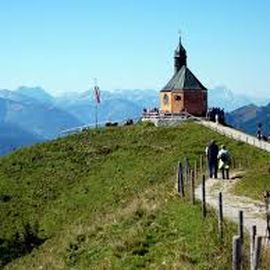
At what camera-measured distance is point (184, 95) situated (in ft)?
283

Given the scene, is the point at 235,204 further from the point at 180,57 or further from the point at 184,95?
the point at 180,57

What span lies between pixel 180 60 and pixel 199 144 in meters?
34.7

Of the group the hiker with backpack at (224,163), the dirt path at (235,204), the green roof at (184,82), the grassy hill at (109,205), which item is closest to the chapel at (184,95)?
the green roof at (184,82)

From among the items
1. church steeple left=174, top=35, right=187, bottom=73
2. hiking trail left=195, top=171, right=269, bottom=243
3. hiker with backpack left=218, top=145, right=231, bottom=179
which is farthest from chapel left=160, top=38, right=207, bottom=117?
hiking trail left=195, top=171, right=269, bottom=243

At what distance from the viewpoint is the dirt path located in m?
25.1

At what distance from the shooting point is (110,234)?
26.8m

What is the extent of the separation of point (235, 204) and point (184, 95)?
186 ft

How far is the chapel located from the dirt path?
47316 millimetres

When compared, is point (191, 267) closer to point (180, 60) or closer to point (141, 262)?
point (141, 262)

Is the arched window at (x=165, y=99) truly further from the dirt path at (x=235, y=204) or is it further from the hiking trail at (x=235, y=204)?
the dirt path at (x=235, y=204)

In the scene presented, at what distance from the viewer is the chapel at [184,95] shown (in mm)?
86438

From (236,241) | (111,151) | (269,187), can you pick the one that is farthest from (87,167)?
(236,241)

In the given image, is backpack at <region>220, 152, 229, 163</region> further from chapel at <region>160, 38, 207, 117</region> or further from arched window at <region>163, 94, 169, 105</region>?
arched window at <region>163, 94, 169, 105</region>

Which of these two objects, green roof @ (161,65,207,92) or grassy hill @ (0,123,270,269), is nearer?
grassy hill @ (0,123,270,269)
